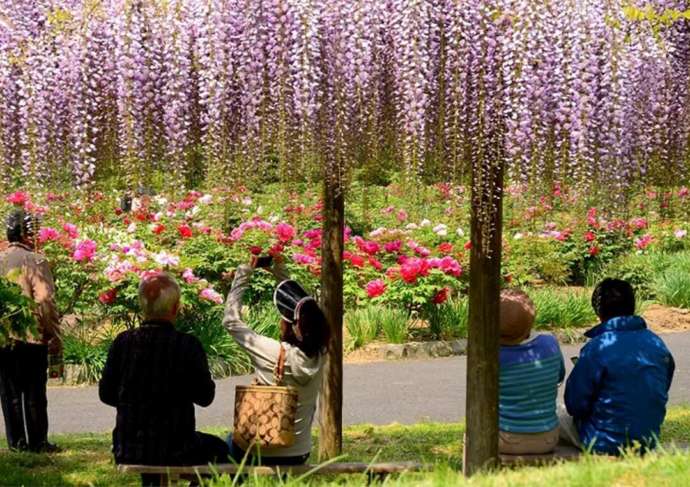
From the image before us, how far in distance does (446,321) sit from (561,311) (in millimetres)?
1756

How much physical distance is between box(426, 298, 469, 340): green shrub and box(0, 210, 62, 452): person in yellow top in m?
6.08

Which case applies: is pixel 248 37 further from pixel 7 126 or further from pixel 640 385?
pixel 640 385

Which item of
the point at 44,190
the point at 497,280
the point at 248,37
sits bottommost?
the point at 497,280

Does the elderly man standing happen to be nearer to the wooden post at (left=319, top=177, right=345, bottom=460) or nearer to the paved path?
the wooden post at (left=319, top=177, right=345, bottom=460)

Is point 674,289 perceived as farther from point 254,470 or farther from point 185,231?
point 254,470

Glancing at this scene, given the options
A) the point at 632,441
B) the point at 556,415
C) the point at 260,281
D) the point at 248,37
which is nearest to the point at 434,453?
the point at 556,415

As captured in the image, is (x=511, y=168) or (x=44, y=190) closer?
(x=511, y=168)

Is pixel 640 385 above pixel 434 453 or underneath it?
above

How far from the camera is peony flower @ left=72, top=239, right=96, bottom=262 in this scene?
37.1 ft

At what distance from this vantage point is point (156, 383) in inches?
197

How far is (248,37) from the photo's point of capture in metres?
5.66

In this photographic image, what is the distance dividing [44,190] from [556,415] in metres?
3.11

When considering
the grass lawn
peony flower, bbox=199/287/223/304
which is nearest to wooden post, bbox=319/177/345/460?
the grass lawn

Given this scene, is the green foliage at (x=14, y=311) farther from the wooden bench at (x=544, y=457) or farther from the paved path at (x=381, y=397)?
the paved path at (x=381, y=397)
